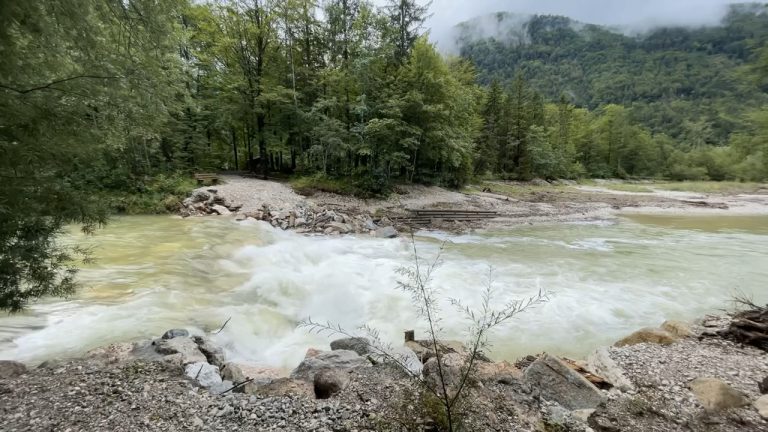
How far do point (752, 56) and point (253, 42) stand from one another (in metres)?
24.6

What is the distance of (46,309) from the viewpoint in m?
6.09

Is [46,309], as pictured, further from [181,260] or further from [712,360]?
[712,360]

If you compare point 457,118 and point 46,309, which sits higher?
point 457,118

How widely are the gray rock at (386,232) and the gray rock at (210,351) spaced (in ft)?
29.2

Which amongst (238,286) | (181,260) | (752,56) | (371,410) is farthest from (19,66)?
(752,56)

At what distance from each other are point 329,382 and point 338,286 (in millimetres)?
4808

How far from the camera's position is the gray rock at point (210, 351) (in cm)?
455

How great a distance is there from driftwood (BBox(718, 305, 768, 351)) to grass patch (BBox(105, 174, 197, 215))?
18299 millimetres

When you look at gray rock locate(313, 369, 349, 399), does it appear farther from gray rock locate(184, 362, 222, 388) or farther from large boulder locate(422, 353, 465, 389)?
gray rock locate(184, 362, 222, 388)

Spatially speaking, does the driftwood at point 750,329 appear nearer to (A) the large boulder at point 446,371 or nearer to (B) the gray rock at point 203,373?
(A) the large boulder at point 446,371

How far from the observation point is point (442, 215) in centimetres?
1769

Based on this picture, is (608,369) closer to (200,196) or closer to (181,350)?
(181,350)

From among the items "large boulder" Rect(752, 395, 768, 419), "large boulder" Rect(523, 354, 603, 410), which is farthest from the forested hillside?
"large boulder" Rect(523, 354, 603, 410)

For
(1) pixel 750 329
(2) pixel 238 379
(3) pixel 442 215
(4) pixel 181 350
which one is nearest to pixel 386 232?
(3) pixel 442 215
